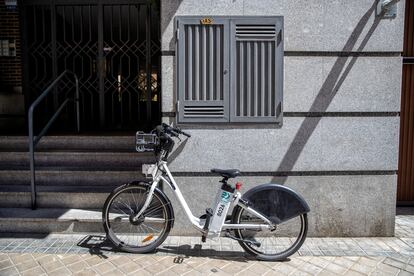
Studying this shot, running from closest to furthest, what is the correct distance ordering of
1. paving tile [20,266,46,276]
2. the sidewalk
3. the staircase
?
paving tile [20,266,46,276], the sidewalk, the staircase

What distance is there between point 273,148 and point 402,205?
2.80 meters

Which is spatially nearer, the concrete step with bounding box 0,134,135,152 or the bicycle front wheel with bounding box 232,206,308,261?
the bicycle front wheel with bounding box 232,206,308,261

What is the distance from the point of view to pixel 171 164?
4469 mm

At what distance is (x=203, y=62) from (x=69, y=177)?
102 inches

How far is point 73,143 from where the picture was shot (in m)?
5.91

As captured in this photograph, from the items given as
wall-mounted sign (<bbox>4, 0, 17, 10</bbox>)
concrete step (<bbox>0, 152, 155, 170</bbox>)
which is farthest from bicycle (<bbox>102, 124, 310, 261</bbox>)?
wall-mounted sign (<bbox>4, 0, 17, 10</bbox>)

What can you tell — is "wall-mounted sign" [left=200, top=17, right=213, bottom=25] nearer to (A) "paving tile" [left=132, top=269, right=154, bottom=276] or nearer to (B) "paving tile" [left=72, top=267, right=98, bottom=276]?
(A) "paving tile" [left=132, top=269, right=154, bottom=276]

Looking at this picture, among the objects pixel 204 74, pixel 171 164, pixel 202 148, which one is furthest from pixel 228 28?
pixel 171 164

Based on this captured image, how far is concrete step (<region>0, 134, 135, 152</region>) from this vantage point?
5.83 metres

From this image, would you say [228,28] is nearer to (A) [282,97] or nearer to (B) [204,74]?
(B) [204,74]

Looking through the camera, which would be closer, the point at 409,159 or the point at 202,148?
the point at 202,148

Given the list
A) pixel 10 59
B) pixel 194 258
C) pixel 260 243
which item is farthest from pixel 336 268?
pixel 10 59

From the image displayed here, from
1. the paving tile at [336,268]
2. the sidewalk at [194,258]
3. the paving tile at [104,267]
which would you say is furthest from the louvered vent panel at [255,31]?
the paving tile at [104,267]

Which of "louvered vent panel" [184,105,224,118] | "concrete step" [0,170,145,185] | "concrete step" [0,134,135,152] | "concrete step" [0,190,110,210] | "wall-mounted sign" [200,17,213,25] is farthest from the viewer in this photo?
"concrete step" [0,134,135,152]
